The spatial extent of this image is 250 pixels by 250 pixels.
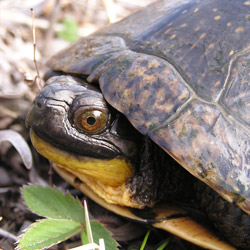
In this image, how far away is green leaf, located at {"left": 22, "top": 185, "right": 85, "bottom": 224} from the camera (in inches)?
53.0

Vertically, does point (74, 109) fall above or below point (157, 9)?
below

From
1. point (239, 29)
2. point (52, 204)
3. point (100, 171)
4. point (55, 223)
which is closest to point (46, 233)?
point (55, 223)

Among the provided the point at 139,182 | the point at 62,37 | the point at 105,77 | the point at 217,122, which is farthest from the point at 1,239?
the point at 62,37

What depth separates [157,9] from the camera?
66.2 inches

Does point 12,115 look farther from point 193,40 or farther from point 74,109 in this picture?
point 193,40

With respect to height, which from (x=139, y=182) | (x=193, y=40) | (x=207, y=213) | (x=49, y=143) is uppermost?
(x=193, y=40)

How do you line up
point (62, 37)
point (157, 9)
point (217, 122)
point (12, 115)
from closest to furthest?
point (217, 122) → point (157, 9) → point (12, 115) → point (62, 37)

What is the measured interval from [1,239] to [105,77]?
2.32 ft

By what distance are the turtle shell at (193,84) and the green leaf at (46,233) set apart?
421mm

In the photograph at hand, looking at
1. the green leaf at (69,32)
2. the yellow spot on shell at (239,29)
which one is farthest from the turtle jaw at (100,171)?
the green leaf at (69,32)

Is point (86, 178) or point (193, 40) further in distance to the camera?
point (86, 178)

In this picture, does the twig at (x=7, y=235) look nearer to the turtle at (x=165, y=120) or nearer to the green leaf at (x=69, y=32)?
the turtle at (x=165, y=120)

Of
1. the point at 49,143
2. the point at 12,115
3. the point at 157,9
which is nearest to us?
the point at 49,143

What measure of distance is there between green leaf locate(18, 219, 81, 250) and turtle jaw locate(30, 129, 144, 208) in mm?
200
